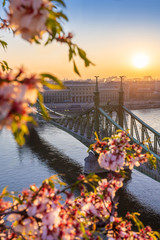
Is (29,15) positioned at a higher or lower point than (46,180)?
higher

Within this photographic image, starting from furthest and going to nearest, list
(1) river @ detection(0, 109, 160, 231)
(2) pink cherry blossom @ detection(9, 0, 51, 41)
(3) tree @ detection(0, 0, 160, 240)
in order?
(1) river @ detection(0, 109, 160, 231)
(2) pink cherry blossom @ detection(9, 0, 51, 41)
(3) tree @ detection(0, 0, 160, 240)

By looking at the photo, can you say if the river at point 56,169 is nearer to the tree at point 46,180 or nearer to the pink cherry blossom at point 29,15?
the tree at point 46,180

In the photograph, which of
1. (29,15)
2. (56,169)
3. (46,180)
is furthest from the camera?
(56,169)

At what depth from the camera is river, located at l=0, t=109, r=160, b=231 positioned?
80.0 ft

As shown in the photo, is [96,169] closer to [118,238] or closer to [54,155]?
[54,155]

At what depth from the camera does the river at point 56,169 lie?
80.0ft

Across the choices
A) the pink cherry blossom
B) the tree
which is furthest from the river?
the pink cherry blossom

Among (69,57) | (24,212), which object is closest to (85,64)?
(69,57)

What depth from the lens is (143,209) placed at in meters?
23.4

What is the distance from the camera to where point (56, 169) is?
35188 mm

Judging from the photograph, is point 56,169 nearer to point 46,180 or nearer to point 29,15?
point 46,180

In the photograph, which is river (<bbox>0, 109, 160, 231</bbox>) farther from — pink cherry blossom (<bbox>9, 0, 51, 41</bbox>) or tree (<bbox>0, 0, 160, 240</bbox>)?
pink cherry blossom (<bbox>9, 0, 51, 41</bbox>)

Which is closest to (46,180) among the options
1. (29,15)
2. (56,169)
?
(29,15)

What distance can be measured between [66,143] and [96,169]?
1948 centimetres
